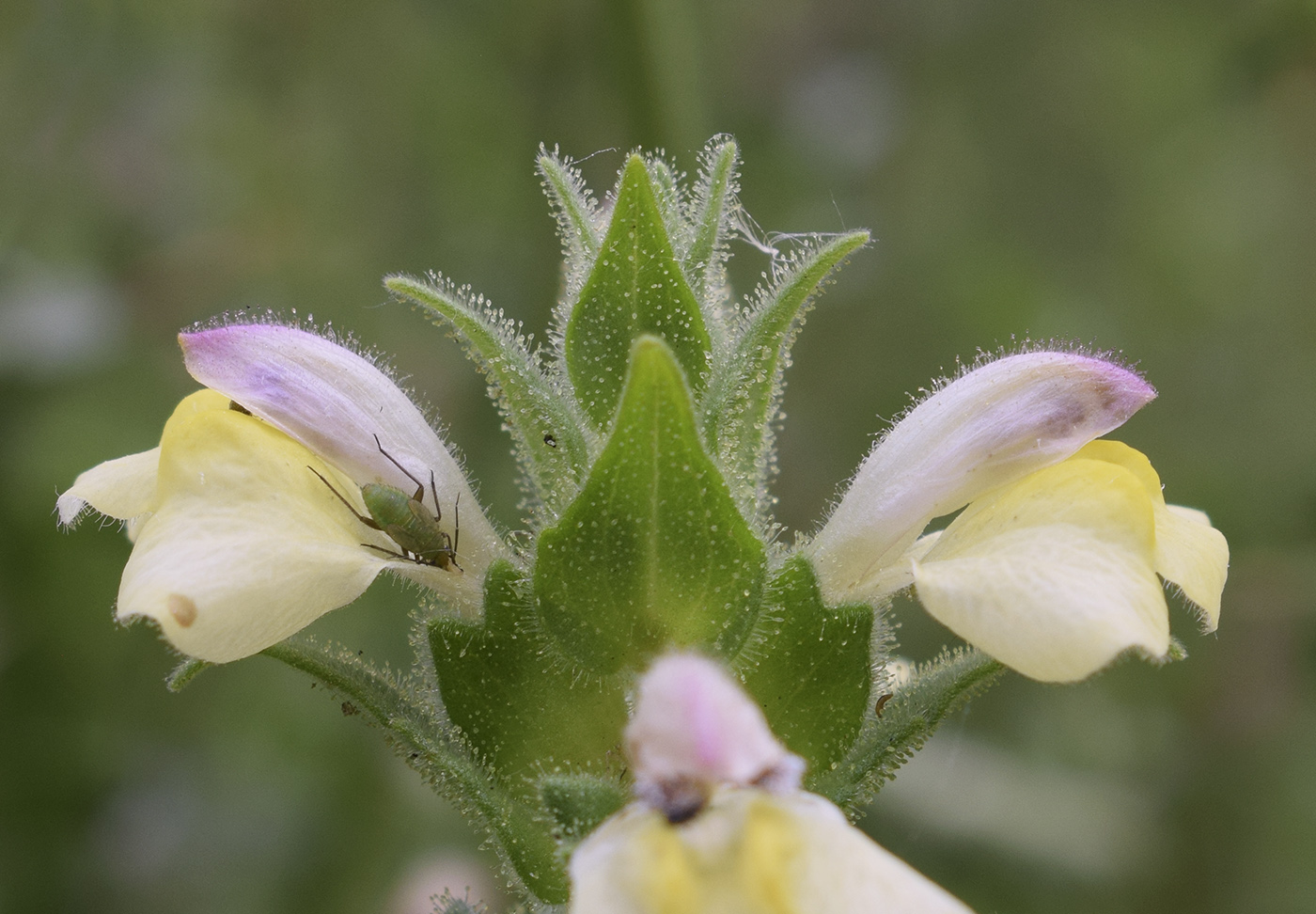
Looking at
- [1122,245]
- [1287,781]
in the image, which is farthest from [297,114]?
[1287,781]

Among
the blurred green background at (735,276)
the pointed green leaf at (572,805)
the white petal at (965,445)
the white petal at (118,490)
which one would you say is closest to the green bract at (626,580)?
the pointed green leaf at (572,805)

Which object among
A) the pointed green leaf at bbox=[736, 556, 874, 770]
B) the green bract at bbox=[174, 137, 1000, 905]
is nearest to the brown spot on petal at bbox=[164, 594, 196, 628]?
the green bract at bbox=[174, 137, 1000, 905]

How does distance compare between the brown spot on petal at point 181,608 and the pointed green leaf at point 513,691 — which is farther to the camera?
the pointed green leaf at point 513,691

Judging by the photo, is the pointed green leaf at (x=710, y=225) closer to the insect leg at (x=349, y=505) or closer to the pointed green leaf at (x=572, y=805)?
the insect leg at (x=349, y=505)

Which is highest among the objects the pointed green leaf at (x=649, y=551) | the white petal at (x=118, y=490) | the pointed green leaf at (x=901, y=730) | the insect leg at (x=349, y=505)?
the white petal at (x=118, y=490)

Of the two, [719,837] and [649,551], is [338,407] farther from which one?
[719,837]

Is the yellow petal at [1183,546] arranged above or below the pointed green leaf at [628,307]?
below

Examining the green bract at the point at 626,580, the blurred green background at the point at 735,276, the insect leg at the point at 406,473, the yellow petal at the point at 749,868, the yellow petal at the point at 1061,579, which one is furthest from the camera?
the blurred green background at the point at 735,276

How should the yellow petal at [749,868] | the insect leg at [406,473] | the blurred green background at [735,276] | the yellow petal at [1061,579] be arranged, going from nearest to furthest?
the yellow petal at [749,868], the yellow petal at [1061,579], the insect leg at [406,473], the blurred green background at [735,276]
